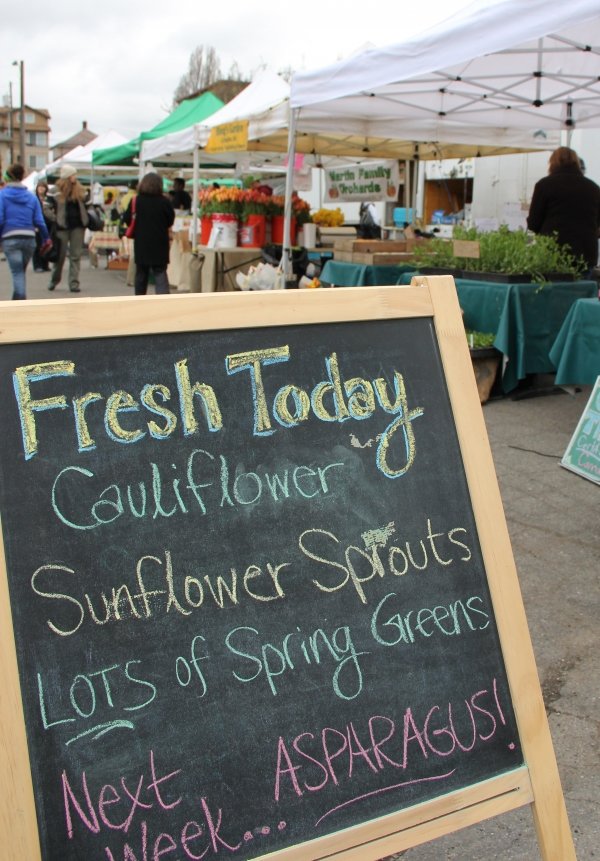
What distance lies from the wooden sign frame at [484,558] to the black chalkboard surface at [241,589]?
27 mm

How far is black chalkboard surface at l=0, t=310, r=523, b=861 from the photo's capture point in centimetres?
149

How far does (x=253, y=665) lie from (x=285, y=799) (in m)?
0.25

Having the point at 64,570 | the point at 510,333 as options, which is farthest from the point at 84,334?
the point at 510,333

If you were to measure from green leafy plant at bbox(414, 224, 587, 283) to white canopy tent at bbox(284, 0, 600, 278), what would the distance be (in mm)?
1369

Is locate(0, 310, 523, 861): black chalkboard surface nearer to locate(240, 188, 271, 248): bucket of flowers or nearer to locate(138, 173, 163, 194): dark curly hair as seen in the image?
locate(138, 173, 163, 194): dark curly hair

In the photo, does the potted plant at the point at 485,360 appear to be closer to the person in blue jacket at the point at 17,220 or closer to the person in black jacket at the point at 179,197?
the person in blue jacket at the point at 17,220

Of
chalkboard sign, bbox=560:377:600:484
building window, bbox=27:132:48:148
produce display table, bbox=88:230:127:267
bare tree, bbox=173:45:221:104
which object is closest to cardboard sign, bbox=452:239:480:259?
chalkboard sign, bbox=560:377:600:484

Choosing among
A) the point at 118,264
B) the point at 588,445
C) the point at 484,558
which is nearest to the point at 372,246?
the point at 588,445

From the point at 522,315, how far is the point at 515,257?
480 mm

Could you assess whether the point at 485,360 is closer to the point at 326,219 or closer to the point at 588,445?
the point at 588,445

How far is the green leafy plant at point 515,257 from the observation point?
6.61 m

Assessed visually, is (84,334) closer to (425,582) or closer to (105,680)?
(105,680)

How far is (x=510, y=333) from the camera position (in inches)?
259

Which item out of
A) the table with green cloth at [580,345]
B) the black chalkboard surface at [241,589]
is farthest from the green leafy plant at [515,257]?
the black chalkboard surface at [241,589]
